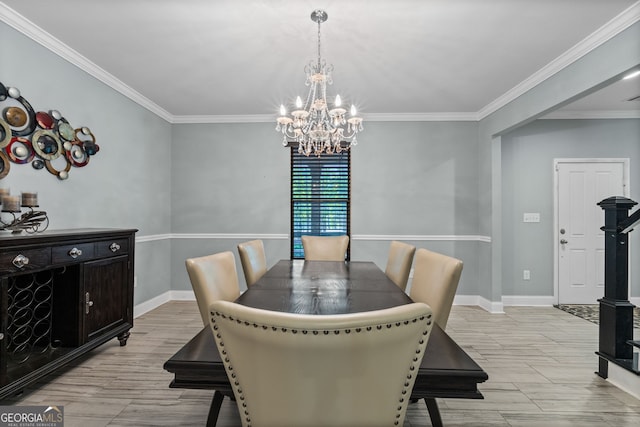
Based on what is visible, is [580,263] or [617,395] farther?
[580,263]

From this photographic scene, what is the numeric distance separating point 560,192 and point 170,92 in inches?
198

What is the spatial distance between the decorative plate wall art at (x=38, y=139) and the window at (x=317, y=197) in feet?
7.84

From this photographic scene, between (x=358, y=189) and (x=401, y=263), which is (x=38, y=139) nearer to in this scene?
(x=401, y=263)

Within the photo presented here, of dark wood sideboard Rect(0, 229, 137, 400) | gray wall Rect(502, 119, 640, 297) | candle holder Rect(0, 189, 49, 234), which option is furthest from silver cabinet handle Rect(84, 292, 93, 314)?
gray wall Rect(502, 119, 640, 297)

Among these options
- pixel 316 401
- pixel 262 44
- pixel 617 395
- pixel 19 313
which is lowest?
pixel 617 395

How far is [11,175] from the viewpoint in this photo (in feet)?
7.45

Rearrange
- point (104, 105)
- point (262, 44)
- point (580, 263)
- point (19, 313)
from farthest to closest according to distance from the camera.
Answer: point (580, 263) → point (104, 105) → point (262, 44) → point (19, 313)

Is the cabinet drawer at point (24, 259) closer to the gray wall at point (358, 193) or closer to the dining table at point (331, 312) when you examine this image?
the dining table at point (331, 312)

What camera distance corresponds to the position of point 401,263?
Result: 2.42 m

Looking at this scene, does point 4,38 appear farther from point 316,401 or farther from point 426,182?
point 426,182

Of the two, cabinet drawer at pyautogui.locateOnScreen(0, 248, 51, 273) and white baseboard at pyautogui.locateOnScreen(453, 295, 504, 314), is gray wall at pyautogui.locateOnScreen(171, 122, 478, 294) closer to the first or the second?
white baseboard at pyautogui.locateOnScreen(453, 295, 504, 314)

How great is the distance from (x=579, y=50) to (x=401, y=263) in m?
2.23

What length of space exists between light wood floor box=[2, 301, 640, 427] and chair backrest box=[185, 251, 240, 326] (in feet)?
A: 2.44

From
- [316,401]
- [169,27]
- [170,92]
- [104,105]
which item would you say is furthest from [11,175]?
[316,401]
